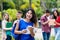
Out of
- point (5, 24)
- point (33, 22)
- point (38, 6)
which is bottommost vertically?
point (38, 6)

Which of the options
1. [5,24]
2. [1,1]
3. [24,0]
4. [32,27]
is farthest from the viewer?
[24,0]

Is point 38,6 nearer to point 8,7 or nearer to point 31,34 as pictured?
point 8,7

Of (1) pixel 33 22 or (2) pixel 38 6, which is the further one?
(2) pixel 38 6

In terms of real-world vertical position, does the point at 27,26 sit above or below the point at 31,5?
above

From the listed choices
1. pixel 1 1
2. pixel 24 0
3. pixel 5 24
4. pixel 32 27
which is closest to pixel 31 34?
pixel 32 27

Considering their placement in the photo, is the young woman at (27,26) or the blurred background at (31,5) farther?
the blurred background at (31,5)

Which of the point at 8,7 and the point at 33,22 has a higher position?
the point at 33,22

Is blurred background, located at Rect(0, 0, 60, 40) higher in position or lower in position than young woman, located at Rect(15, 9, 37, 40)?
lower

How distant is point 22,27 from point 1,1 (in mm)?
21530

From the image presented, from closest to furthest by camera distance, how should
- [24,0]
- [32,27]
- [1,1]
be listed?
[32,27]
[1,1]
[24,0]

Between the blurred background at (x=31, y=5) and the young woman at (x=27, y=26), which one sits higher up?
the young woman at (x=27, y=26)

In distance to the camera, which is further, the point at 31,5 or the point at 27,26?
the point at 31,5

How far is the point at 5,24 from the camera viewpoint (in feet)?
23.2

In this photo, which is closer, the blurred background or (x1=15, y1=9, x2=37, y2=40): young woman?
(x1=15, y1=9, x2=37, y2=40): young woman
